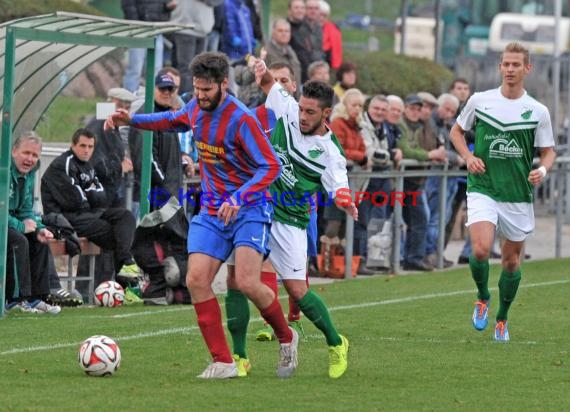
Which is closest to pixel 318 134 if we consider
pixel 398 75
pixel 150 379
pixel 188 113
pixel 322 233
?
pixel 188 113

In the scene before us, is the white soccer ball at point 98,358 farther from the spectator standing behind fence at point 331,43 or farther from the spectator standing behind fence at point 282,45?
the spectator standing behind fence at point 331,43

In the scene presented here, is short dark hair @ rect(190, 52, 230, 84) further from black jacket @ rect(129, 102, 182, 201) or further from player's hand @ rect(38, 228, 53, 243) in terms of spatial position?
black jacket @ rect(129, 102, 182, 201)

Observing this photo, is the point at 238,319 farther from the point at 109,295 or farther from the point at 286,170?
the point at 109,295

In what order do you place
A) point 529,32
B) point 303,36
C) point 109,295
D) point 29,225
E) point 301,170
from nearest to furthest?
point 301,170 → point 29,225 → point 109,295 → point 303,36 → point 529,32

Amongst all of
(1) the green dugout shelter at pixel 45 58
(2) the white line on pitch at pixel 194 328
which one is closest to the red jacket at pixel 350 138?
(2) the white line on pitch at pixel 194 328

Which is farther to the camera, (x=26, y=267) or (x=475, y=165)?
(x=26, y=267)

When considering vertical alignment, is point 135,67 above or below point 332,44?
above

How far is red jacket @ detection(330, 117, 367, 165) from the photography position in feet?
60.8

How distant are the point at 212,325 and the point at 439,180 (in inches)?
414

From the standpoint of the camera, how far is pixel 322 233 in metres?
19.0

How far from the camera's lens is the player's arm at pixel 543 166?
1248cm

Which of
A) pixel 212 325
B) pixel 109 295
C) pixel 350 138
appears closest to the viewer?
pixel 212 325

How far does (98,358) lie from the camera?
10.3m

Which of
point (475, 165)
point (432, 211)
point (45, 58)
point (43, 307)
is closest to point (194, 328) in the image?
point (43, 307)
